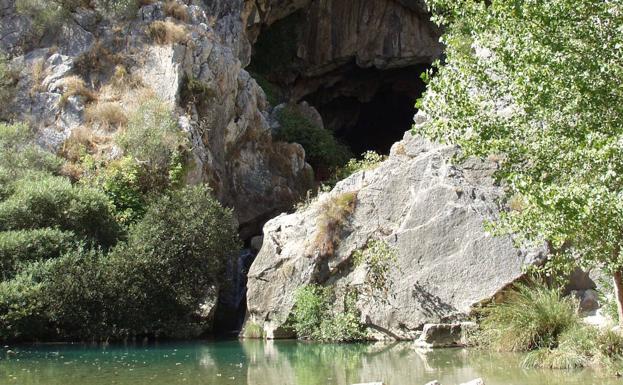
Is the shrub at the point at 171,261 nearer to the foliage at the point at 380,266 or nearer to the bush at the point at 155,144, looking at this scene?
the bush at the point at 155,144

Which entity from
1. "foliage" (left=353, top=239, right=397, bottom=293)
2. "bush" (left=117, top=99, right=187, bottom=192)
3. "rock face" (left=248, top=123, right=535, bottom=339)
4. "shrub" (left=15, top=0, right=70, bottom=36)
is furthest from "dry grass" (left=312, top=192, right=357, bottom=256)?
"shrub" (left=15, top=0, right=70, bottom=36)

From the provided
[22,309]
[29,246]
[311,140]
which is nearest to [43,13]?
[311,140]

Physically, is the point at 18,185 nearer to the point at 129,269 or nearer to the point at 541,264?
the point at 129,269

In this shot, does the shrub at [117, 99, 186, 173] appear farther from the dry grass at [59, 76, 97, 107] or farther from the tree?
the tree

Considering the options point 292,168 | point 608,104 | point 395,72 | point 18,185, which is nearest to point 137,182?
point 18,185

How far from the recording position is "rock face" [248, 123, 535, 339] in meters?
18.8

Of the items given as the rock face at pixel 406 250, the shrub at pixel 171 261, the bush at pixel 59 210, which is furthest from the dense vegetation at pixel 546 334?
the bush at pixel 59 210

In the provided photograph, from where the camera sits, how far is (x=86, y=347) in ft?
61.8

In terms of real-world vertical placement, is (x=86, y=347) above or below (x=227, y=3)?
below

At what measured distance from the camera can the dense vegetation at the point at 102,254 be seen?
1986 cm

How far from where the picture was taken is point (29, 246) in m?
20.4

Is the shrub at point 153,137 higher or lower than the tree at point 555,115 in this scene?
higher

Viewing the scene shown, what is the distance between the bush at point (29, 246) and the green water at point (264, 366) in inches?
97.4

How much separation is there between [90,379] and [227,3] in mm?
23558
